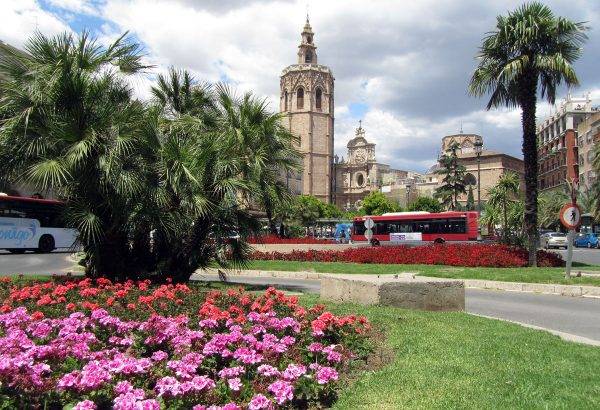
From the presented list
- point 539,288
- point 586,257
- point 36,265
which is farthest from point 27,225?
point 586,257

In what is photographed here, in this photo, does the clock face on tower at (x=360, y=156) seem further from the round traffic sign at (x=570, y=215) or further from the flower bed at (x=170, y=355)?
the flower bed at (x=170, y=355)

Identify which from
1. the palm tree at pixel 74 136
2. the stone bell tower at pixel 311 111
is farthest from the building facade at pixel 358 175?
the palm tree at pixel 74 136

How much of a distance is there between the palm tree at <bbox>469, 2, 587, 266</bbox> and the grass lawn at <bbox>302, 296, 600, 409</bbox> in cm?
1300

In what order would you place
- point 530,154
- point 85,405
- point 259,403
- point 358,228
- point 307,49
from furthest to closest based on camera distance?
Answer: point 307,49, point 358,228, point 530,154, point 259,403, point 85,405

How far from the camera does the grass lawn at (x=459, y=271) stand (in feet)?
48.5

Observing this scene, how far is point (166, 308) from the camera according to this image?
6898mm

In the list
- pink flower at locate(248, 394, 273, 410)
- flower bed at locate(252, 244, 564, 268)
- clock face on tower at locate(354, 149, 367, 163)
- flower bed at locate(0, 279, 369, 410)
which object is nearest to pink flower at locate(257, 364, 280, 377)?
flower bed at locate(0, 279, 369, 410)

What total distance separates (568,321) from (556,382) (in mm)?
5369

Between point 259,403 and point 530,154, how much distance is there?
1795 centimetres

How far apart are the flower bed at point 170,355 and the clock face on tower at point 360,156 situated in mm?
131708

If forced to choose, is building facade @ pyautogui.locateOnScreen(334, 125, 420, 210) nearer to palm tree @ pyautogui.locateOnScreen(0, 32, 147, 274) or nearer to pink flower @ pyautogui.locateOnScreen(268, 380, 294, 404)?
palm tree @ pyautogui.locateOnScreen(0, 32, 147, 274)

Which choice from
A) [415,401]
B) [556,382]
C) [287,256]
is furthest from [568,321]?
[287,256]

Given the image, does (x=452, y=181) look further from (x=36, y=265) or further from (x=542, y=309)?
(x=542, y=309)

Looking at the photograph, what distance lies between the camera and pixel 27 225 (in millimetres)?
29562
